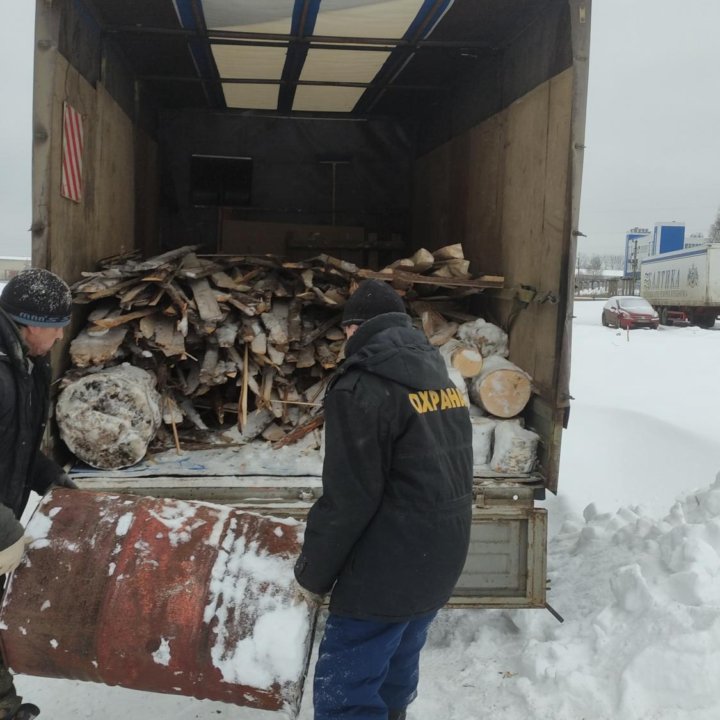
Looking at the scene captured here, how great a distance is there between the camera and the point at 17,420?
8.72 ft

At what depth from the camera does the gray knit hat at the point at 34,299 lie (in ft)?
8.56

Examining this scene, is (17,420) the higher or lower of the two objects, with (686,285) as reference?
lower

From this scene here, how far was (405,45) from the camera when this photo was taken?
5.06 meters

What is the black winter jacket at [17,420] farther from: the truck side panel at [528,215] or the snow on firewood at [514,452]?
the truck side panel at [528,215]

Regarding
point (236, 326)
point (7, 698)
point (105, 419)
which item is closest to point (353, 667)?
point (7, 698)

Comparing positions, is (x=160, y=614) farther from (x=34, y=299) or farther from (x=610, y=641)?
(x=610, y=641)

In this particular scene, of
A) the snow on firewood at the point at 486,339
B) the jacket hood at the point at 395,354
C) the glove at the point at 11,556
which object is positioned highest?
the jacket hood at the point at 395,354

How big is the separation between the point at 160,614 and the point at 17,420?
2.98 ft

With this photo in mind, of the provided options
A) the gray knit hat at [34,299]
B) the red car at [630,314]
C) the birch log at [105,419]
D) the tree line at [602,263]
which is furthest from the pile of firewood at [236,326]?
the tree line at [602,263]

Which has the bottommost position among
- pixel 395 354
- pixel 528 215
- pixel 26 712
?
pixel 26 712

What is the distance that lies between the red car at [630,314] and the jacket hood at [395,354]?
79.9 feet

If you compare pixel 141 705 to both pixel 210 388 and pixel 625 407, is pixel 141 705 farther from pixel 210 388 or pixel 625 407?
pixel 625 407

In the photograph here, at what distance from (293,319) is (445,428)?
7.87 ft

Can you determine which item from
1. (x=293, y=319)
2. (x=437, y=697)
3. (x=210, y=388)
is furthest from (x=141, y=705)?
(x=293, y=319)
